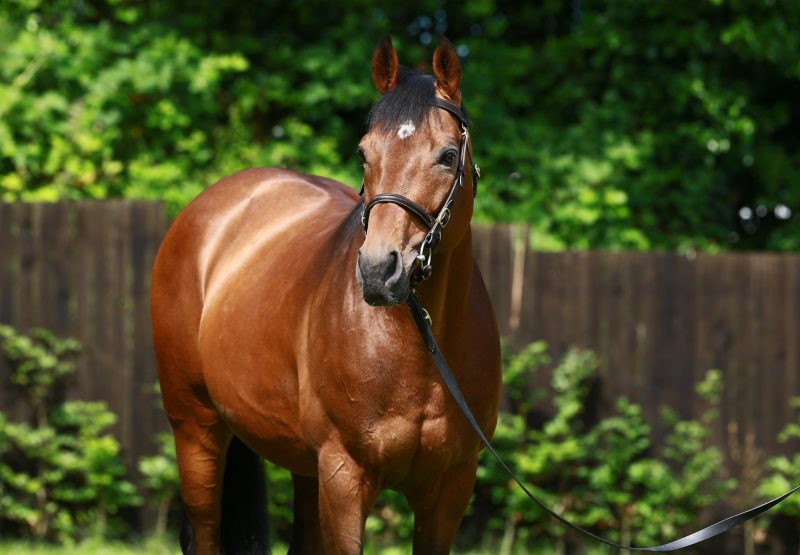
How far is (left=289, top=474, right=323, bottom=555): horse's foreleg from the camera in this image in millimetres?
4328

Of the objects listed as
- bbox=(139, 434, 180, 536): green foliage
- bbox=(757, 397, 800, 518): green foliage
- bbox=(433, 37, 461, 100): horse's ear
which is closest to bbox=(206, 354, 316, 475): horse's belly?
bbox=(433, 37, 461, 100): horse's ear

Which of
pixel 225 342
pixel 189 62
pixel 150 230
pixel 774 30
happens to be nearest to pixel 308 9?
pixel 189 62

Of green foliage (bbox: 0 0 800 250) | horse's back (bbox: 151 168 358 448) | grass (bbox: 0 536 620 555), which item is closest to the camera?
horse's back (bbox: 151 168 358 448)

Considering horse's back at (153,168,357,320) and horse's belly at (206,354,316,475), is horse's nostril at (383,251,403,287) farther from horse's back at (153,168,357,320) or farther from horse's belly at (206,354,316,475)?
horse's back at (153,168,357,320)

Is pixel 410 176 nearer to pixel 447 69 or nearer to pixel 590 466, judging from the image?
pixel 447 69

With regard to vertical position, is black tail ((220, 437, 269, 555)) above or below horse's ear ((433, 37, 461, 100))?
below

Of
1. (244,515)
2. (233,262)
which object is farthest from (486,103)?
(244,515)

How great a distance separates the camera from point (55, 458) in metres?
6.53

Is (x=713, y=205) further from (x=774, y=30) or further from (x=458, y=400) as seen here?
(x=458, y=400)

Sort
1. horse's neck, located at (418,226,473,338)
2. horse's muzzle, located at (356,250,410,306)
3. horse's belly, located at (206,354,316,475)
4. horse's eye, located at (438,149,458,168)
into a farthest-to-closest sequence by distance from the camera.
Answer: horse's belly, located at (206,354,316,475) < horse's neck, located at (418,226,473,338) < horse's eye, located at (438,149,458,168) < horse's muzzle, located at (356,250,410,306)

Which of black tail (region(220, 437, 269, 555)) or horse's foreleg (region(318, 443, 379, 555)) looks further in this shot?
black tail (region(220, 437, 269, 555))

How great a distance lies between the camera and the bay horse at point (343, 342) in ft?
9.82

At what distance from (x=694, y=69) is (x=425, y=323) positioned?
251 inches

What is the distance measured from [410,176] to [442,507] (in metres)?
1.14
